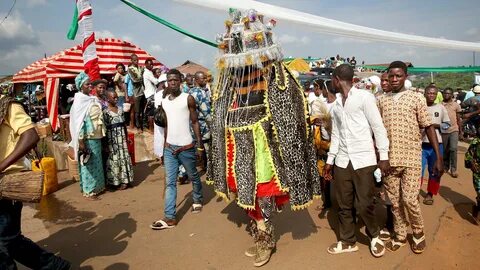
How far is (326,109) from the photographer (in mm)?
4316

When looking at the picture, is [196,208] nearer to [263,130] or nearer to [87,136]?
[263,130]

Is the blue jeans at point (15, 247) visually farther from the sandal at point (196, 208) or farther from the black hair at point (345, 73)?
the black hair at point (345, 73)

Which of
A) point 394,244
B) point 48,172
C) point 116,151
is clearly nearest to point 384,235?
point 394,244

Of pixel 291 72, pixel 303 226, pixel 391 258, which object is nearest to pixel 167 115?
pixel 291 72

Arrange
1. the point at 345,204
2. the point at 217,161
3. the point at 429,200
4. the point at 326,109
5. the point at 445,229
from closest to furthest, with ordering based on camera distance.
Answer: the point at 345,204 < the point at 217,161 < the point at 445,229 < the point at 326,109 < the point at 429,200

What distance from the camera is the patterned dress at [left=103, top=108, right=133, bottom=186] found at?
5.86 meters

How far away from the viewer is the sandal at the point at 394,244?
3.50 meters

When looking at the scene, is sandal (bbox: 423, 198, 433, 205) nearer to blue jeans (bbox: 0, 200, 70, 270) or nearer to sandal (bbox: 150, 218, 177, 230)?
sandal (bbox: 150, 218, 177, 230)

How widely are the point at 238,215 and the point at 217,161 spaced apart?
1.27 meters

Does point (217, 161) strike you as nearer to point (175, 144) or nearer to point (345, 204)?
point (175, 144)

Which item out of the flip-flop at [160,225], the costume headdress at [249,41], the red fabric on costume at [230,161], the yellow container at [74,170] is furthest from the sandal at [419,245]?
the yellow container at [74,170]

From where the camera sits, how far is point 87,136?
18.0ft

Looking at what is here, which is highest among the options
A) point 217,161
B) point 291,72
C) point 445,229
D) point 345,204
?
point 291,72

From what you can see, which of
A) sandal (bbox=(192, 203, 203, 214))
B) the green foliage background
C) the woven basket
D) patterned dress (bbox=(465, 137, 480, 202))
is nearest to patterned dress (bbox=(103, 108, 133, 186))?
sandal (bbox=(192, 203, 203, 214))
